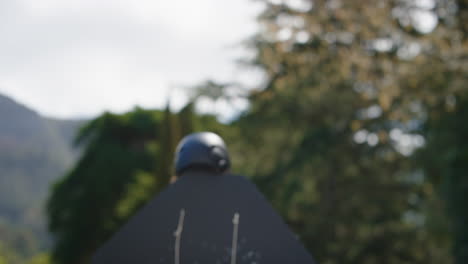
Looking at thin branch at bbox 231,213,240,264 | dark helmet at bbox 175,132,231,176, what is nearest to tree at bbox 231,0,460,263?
dark helmet at bbox 175,132,231,176

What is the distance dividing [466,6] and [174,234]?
9624mm

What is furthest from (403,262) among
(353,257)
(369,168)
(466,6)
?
(466,6)

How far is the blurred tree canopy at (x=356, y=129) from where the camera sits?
8.96m

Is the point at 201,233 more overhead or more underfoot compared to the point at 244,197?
more underfoot

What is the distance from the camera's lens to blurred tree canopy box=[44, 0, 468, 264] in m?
8.96

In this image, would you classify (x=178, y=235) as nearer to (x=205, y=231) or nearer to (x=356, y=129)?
(x=205, y=231)

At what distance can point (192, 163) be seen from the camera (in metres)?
2.49

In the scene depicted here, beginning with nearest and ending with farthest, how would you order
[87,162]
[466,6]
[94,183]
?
[466,6] < [94,183] < [87,162]

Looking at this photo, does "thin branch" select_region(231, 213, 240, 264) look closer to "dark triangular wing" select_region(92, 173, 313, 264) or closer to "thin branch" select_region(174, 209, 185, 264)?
"dark triangular wing" select_region(92, 173, 313, 264)

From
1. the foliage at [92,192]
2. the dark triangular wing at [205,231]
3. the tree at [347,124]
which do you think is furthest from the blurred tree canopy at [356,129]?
the dark triangular wing at [205,231]

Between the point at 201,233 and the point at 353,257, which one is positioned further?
the point at 353,257

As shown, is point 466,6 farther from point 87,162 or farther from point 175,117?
point 87,162

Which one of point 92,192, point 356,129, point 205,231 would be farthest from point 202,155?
point 92,192

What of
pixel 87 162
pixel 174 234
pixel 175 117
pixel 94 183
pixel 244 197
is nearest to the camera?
pixel 174 234
